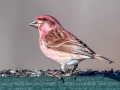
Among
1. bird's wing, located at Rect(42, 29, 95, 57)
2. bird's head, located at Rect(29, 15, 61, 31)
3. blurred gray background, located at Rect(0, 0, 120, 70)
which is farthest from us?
blurred gray background, located at Rect(0, 0, 120, 70)

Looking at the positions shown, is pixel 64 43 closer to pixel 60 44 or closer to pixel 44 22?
pixel 60 44

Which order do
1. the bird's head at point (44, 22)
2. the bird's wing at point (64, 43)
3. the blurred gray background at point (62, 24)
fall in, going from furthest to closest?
the blurred gray background at point (62, 24)
the bird's head at point (44, 22)
the bird's wing at point (64, 43)

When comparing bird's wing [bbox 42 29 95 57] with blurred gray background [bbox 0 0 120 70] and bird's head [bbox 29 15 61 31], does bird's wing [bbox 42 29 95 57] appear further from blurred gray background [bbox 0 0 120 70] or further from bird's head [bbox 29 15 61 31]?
blurred gray background [bbox 0 0 120 70]

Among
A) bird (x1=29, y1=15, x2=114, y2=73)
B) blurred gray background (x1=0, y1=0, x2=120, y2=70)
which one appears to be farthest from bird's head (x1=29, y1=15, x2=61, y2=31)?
blurred gray background (x1=0, y1=0, x2=120, y2=70)

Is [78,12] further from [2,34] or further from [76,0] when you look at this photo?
[2,34]

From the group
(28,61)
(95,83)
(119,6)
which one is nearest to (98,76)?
(95,83)

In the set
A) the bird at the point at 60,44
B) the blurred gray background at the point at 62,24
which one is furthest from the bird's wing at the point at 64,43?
the blurred gray background at the point at 62,24

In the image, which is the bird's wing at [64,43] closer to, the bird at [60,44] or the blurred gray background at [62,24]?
the bird at [60,44]
